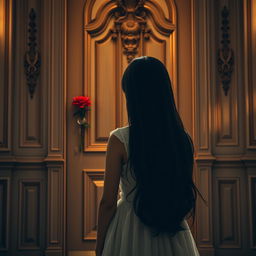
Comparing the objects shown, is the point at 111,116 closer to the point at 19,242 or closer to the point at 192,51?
the point at 192,51

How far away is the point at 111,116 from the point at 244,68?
1.31 m

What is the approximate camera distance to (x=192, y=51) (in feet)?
13.1

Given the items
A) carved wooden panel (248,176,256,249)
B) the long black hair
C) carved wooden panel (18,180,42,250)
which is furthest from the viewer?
carved wooden panel (18,180,42,250)

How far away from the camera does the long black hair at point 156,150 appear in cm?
124

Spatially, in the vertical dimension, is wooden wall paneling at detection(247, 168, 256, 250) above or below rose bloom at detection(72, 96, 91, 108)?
below

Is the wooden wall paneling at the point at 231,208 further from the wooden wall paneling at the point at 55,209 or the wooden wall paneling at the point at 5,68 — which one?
the wooden wall paneling at the point at 5,68

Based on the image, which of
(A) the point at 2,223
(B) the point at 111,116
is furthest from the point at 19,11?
(A) the point at 2,223

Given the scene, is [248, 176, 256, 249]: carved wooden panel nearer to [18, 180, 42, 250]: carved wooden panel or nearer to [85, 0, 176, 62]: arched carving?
[85, 0, 176, 62]: arched carving

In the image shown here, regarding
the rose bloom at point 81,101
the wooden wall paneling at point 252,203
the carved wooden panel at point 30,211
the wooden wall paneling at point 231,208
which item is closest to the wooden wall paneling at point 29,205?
the carved wooden panel at point 30,211

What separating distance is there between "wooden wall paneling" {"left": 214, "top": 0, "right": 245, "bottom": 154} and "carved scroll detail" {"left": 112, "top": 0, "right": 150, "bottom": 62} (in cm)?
74

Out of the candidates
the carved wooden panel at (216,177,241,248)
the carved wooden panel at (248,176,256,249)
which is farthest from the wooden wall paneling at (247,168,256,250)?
the carved wooden panel at (216,177,241,248)

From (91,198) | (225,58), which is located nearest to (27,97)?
(91,198)

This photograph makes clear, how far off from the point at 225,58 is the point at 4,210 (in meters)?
2.46

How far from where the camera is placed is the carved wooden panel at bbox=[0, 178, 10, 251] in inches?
151
